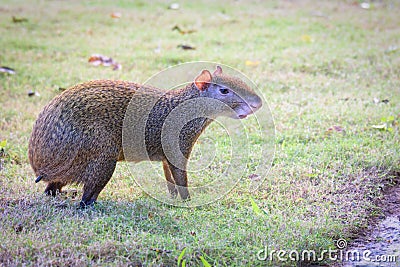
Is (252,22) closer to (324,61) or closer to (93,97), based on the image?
(324,61)

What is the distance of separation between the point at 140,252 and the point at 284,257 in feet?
2.81

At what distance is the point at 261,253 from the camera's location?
3.49 meters

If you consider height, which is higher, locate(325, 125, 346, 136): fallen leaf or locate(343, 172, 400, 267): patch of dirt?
locate(325, 125, 346, 136): fallen leaf

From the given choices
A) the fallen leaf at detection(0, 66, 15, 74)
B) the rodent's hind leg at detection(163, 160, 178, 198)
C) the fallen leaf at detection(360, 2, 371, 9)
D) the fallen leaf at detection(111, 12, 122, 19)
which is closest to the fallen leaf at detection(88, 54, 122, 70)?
the fallen leaf at detection(0, 66, 15, 74)

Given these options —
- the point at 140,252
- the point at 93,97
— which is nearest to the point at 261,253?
the point at 140,252

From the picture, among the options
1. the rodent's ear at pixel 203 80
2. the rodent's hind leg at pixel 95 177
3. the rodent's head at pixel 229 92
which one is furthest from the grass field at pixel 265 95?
the rodent's ear at pixel 203 80

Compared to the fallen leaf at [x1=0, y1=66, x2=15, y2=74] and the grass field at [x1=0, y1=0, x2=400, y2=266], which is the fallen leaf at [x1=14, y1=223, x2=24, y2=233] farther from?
the fallen leaf at [x1=0, y1=66, x2=15, y2=74]

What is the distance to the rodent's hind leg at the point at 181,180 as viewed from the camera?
4328mm

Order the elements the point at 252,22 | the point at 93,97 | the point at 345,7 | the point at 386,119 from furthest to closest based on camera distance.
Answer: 1. the point at 345,7
2. the point at 252,22
3. the point at 386,119
4. the point at 93,97

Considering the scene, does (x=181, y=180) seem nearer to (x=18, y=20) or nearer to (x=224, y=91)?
(x=224, y=91)

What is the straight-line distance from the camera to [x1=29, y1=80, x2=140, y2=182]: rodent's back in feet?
13.0

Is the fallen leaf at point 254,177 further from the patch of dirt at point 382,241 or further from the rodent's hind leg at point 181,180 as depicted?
the patch of dirt at point 382,241

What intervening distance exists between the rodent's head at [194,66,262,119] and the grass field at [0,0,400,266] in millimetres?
686

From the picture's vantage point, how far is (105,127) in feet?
13.3
